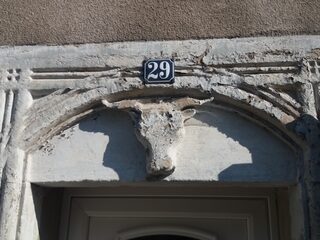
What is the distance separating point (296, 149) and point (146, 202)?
3.38 ft

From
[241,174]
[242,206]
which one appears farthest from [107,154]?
[242,206]

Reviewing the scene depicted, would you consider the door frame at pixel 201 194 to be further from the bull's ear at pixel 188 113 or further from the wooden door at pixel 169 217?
the bull's ear at pixel 188 113

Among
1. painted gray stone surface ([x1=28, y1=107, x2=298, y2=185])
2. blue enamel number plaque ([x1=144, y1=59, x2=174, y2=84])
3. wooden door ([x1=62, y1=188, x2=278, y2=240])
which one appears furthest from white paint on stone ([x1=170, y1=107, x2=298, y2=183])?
wooden door ([x1=62, y1=188, x2=278, y2=240])

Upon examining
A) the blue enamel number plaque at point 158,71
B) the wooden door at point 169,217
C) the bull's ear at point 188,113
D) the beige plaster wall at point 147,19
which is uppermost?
the beige plaster wall at point 147,19

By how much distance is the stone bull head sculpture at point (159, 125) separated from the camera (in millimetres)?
2635

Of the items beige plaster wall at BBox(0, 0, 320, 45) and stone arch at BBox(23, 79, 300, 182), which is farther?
beige plaster wall at BBox(0, 0, 320, 45)

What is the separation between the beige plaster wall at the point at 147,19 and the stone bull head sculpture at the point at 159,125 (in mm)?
425

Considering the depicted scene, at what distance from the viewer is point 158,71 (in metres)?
2.81

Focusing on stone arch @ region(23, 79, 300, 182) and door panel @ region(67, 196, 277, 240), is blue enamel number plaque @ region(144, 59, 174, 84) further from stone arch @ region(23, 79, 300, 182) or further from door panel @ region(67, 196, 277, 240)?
door panel @ region(67, 196, 277, 240)

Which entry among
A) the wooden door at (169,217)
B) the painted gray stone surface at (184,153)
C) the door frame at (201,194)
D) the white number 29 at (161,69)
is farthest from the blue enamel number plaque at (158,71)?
the wooden door at (169,217)

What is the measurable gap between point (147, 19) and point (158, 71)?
1.28 feet

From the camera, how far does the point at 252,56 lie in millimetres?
2807

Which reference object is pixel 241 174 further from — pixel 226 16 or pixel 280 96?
pixel 226 16

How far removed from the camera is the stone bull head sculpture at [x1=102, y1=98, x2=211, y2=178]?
2635 mm
